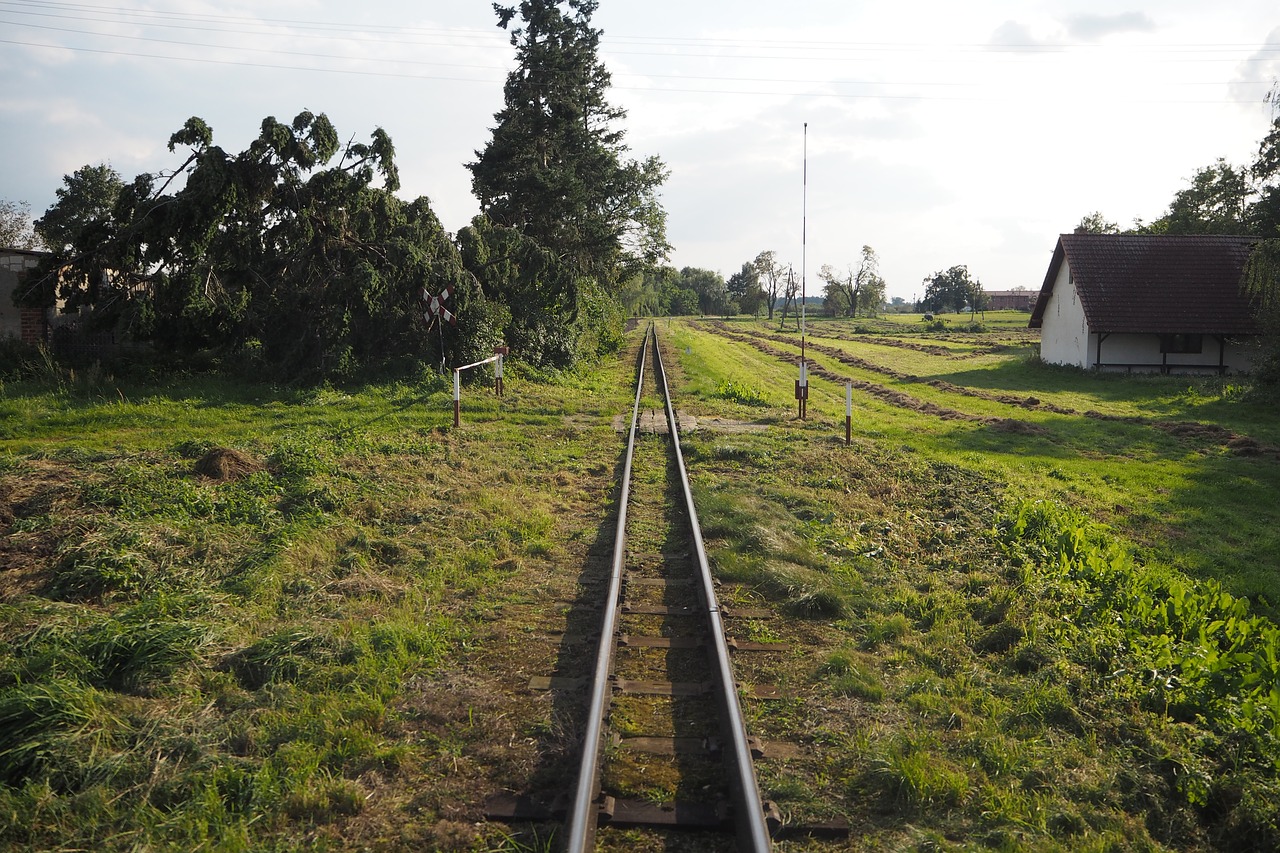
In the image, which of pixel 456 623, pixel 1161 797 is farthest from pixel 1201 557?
pixel 456 623

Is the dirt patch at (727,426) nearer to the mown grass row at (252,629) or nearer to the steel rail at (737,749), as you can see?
the mown grass row at (252,629)

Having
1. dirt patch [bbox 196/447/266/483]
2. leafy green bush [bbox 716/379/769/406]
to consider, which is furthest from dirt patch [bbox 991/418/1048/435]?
dirt patch [bbox 196/447/266/483]

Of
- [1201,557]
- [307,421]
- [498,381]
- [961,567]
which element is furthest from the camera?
[498,381]

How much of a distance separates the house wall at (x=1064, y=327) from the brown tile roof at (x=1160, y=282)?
0.74m

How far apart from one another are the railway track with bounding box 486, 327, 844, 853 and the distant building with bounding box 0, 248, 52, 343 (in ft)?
48.8

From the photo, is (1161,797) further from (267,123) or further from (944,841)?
(267,123)

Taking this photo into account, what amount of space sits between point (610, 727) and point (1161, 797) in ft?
8.99

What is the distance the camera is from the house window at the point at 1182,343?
30.7 m

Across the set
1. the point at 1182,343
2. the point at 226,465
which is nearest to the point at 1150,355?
the point at 1182,343

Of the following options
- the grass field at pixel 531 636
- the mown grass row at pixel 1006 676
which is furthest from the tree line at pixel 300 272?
the mown grass row at pixel 1006 676

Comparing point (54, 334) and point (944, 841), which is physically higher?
point (54, 334)

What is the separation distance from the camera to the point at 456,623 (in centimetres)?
627

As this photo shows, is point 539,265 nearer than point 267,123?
No

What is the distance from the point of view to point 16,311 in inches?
699
